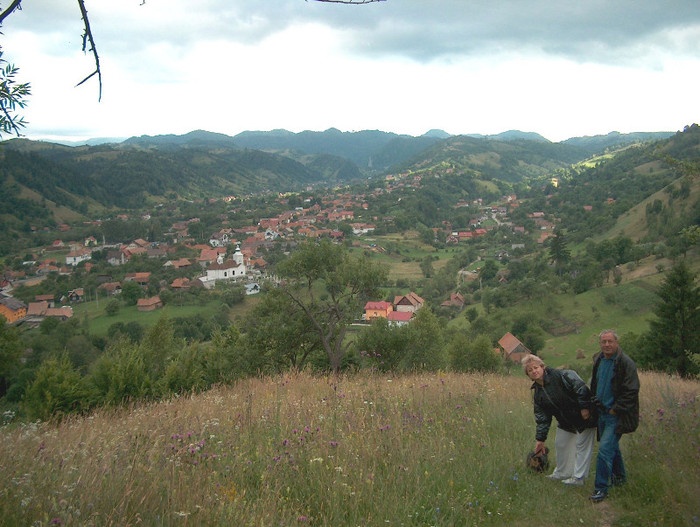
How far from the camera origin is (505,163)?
18488 cm

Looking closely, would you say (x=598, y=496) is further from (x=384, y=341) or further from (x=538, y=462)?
(x=384, y=341)

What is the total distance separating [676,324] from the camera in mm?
17609

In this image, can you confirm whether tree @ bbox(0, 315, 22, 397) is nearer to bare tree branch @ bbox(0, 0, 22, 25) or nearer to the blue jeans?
bare tree branch @ bbox(0, 0, 22, 25)

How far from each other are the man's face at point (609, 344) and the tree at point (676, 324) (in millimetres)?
17037

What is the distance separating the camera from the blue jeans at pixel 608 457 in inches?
127

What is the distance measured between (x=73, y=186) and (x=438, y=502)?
137165 mm

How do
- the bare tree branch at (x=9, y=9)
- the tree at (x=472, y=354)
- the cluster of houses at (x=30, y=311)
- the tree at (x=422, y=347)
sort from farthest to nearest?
the cluster of houses at (x=30, y=311) < the tree at (x=472, y=354) < the tree at (x=422, y=347) < the bare tree branch at (x=9, y=9)

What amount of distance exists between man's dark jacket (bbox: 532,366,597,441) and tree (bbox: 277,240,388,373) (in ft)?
29.8

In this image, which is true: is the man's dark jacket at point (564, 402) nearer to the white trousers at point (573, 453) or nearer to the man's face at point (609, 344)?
the white trousers at point (573, 453)

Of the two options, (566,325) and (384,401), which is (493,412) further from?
(566,325)

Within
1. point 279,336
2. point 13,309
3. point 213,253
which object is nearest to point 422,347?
point 279,336

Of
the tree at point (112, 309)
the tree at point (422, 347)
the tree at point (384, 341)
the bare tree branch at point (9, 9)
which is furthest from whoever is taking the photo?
the tree at point (112, 309)

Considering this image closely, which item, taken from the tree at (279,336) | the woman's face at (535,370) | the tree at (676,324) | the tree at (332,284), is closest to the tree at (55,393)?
the tree at (279,336)

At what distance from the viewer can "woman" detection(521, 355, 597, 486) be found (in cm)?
346
